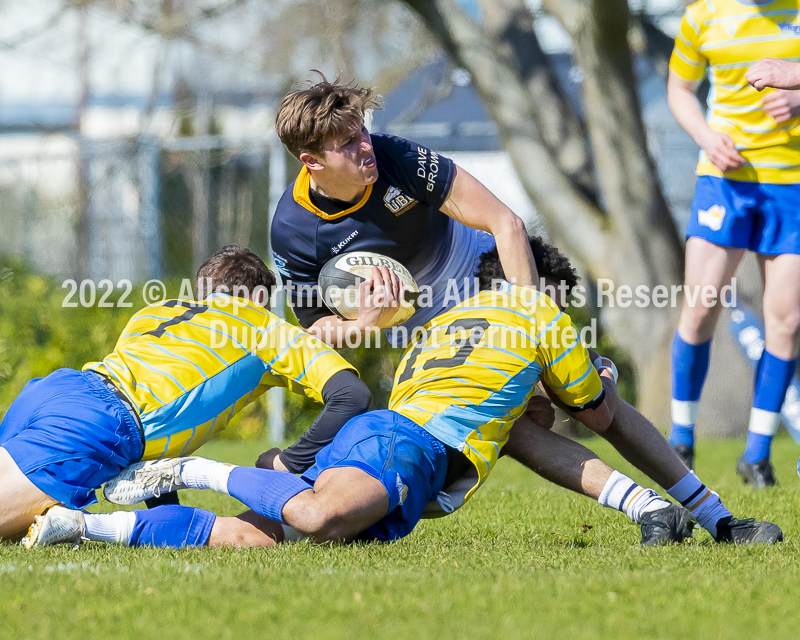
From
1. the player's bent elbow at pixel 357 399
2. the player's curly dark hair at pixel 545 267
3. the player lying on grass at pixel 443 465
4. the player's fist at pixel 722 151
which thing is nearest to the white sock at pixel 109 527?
the player lying on grass at pixel 443 465

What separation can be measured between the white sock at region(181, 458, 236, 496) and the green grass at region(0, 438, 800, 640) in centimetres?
23

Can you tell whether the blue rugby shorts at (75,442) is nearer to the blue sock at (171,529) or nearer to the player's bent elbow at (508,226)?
the blue sock at (171,529)

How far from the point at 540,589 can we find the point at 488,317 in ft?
4.10

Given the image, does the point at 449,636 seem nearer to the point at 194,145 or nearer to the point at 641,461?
the point at 641,461

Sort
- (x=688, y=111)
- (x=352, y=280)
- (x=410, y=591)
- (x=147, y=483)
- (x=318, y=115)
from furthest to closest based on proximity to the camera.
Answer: (x=688, y=111) → (x=352, y=280) → (x=318, y=115) → (x=147, y=483) → (x=410, y=591)

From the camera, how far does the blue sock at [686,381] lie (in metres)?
5.11

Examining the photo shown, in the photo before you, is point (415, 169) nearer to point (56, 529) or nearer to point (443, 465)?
point (443, 465)

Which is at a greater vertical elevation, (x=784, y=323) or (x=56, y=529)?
(x=784, y=323)

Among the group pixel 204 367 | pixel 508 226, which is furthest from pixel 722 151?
pixel 204 367

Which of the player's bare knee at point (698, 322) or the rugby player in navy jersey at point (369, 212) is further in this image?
the player's bare knee at point (698, 322)

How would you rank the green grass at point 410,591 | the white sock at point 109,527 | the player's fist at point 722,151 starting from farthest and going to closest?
the player's fist at point 722,151
the white sock at point 109,527
the green grass at point 410,591

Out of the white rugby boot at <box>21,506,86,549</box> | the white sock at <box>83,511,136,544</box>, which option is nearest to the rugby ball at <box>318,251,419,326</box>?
the white sock at <box>83,511,136,544</box>

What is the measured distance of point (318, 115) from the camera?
13.0 feet

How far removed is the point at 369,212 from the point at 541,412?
1.19 metres
